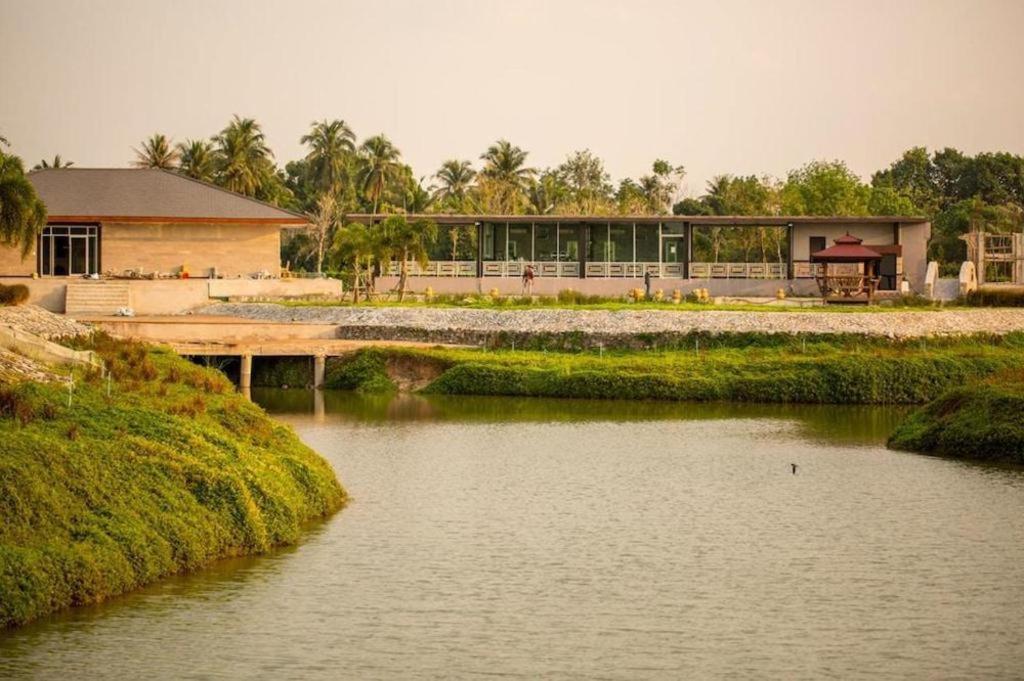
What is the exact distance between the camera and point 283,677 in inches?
843

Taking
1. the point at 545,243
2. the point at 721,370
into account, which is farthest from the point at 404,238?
the point at 721,370

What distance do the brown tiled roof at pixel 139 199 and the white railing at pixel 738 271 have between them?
18.8m

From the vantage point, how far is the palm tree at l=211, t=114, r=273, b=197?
106 meters

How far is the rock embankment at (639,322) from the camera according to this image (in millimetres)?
61406

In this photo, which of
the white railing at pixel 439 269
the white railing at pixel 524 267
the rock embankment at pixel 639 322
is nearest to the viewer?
the rock embankment at pixel 639 322

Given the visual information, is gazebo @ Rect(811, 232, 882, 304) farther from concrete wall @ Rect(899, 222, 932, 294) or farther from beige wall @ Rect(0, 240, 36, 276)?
beige wall @ Rect(0, 240, 36, 276)

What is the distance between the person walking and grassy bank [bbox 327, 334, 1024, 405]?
16.9 m

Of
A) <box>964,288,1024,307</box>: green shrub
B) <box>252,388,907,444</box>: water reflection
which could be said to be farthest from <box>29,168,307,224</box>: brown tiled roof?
<box>964,288,1024,307</box>: green shrub

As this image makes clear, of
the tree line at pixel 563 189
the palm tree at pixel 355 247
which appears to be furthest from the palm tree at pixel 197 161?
the palm tree at pixel 355 247

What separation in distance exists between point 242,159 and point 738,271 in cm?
3984

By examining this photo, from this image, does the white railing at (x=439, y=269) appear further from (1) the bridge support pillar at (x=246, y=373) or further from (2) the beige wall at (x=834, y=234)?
(1) the bridge support pillar at (x=246, y=373)

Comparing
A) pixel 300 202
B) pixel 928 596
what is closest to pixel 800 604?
pixel 928 596

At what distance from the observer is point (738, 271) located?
263ft

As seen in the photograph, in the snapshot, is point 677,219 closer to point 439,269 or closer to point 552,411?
point 439,269
